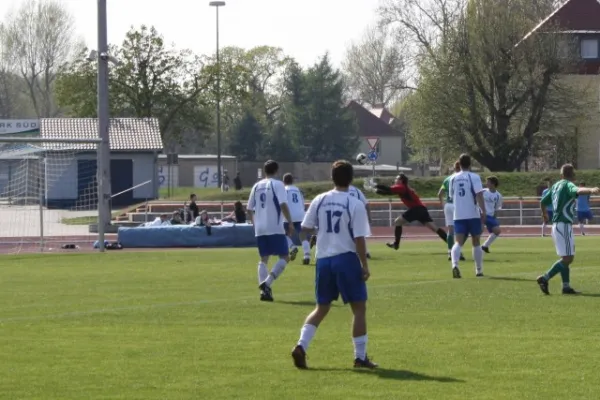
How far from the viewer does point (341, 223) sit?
411 inches

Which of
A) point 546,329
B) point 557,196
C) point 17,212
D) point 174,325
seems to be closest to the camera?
point 546,329

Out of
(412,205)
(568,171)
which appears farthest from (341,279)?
(412,205)

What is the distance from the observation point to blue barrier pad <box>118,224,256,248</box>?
3441cm

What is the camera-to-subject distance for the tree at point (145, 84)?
2569 inches

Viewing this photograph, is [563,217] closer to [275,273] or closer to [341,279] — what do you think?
[275,273]

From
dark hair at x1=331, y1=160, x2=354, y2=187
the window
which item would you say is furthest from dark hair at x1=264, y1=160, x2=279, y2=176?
the window

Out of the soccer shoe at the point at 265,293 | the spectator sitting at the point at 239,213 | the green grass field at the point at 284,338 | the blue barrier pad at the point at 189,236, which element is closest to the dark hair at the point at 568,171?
the green grass field at the point at 284,338

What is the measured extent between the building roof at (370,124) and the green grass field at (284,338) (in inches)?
3947

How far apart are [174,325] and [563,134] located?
50.3 m

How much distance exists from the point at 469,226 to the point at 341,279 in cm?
975

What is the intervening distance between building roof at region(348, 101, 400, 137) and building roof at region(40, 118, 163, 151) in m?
58.3

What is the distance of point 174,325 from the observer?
45.6 feet

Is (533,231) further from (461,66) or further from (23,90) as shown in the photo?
(23,90)

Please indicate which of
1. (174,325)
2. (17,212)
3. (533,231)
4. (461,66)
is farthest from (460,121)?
(174,325)
